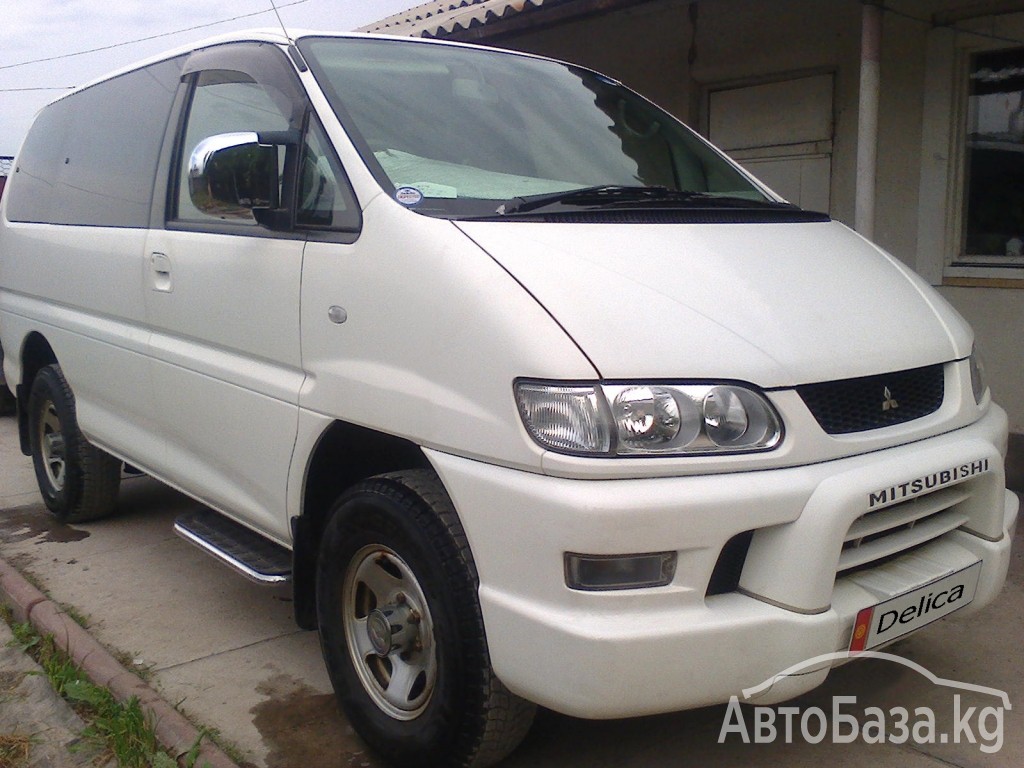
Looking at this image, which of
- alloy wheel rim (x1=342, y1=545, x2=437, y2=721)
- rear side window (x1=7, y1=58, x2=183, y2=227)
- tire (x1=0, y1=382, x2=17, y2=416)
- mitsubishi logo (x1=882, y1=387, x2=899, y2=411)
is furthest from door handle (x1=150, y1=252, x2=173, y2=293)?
tire (x1=0, y1=382, x2=17, y2=416)

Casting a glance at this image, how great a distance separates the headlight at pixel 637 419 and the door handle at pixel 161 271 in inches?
72.9

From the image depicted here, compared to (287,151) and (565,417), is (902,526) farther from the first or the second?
(287,151)

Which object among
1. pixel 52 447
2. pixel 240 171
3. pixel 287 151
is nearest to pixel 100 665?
pixel 240 171

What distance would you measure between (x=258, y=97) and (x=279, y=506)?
1319 millimetres

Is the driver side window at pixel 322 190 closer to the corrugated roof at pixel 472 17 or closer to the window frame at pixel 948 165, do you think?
the corrugated roof at pixel 472 17

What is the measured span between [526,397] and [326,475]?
0.97 metres

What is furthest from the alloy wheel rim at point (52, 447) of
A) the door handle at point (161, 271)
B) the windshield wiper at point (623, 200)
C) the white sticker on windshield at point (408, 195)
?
the windshield wiper at point (623, 200)

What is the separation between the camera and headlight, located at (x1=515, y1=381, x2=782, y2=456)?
2182mm

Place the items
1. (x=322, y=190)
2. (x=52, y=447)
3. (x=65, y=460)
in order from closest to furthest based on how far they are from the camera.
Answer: (x=322, y=190) → (x=65, y=460) → (x=52, y=447)

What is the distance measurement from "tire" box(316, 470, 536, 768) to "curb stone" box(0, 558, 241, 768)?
44cm

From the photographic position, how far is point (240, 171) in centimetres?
301

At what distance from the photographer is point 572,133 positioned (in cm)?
336

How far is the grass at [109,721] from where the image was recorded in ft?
9.24

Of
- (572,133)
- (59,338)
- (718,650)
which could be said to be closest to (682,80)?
(572,133)
